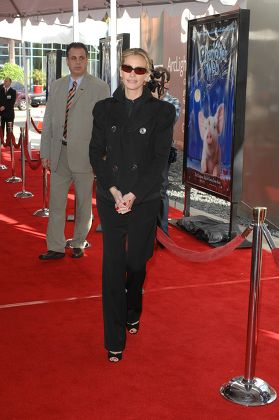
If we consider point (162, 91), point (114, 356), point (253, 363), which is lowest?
point (114, 356)

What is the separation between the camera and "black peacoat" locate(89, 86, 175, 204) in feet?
11.3

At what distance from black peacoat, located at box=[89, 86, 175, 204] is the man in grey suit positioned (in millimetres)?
1937

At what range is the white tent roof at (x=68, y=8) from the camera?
8992mm

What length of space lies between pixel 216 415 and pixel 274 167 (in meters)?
4.63

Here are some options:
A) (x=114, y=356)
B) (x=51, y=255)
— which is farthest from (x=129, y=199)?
(x=51, y=255)

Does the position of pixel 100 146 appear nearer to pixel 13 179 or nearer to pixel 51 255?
pixel 51 255

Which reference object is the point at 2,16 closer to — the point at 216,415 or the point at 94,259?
the point at 94,259

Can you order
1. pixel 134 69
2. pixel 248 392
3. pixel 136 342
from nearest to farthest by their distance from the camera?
pixel 248 392
pixel 134 69
pixel 136 342

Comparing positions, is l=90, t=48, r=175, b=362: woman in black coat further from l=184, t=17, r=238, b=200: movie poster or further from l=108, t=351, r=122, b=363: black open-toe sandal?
l=184, t=17, r=238, b=200: movie poster

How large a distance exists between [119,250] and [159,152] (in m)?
0.58

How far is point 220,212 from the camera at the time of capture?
851 centimetres

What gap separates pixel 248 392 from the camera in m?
3.26

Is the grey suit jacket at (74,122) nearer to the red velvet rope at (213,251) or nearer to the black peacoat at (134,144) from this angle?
the red velvet rope at (213,251)

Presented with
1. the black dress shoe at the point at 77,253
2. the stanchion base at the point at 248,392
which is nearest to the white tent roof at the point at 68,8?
the black dress shoe at the point at 77,253
